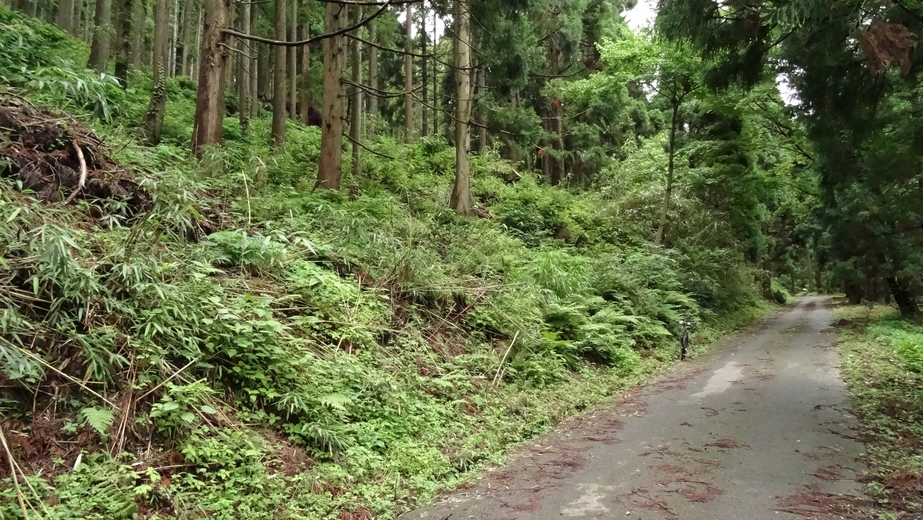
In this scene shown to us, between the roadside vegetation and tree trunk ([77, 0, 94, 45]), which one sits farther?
tree trunk ([77, 0, 94, 45])

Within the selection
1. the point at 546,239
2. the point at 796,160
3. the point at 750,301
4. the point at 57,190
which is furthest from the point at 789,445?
the point at 750,301

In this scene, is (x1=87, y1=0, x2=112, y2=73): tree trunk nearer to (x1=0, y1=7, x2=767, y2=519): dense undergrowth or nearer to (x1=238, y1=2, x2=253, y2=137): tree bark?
(x1=0, y1=7, x2=767, y2=519): dense undergrowth

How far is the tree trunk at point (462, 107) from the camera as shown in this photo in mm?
14258

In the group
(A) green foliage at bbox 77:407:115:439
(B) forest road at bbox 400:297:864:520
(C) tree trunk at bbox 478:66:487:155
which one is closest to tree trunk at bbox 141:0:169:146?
(A) green foliage at bbox 77:407:115:439

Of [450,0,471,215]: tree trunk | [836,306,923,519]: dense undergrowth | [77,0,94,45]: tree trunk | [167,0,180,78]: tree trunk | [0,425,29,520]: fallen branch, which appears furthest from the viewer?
[167,0,180,78]: tree trunk

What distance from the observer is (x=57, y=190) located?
6.13 meters

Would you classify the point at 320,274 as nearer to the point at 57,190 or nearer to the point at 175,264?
the point at 175,264

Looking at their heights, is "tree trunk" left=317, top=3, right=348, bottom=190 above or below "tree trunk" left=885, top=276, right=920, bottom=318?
A: above

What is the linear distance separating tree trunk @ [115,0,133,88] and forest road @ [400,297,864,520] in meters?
14.7

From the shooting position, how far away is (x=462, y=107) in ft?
47.0

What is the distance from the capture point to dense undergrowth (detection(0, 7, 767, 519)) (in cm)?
422

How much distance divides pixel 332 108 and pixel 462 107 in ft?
13.5

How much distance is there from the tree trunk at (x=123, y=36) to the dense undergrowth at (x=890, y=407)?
17.4 metres

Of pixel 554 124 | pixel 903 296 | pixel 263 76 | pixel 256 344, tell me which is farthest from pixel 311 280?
pixel 263 76
